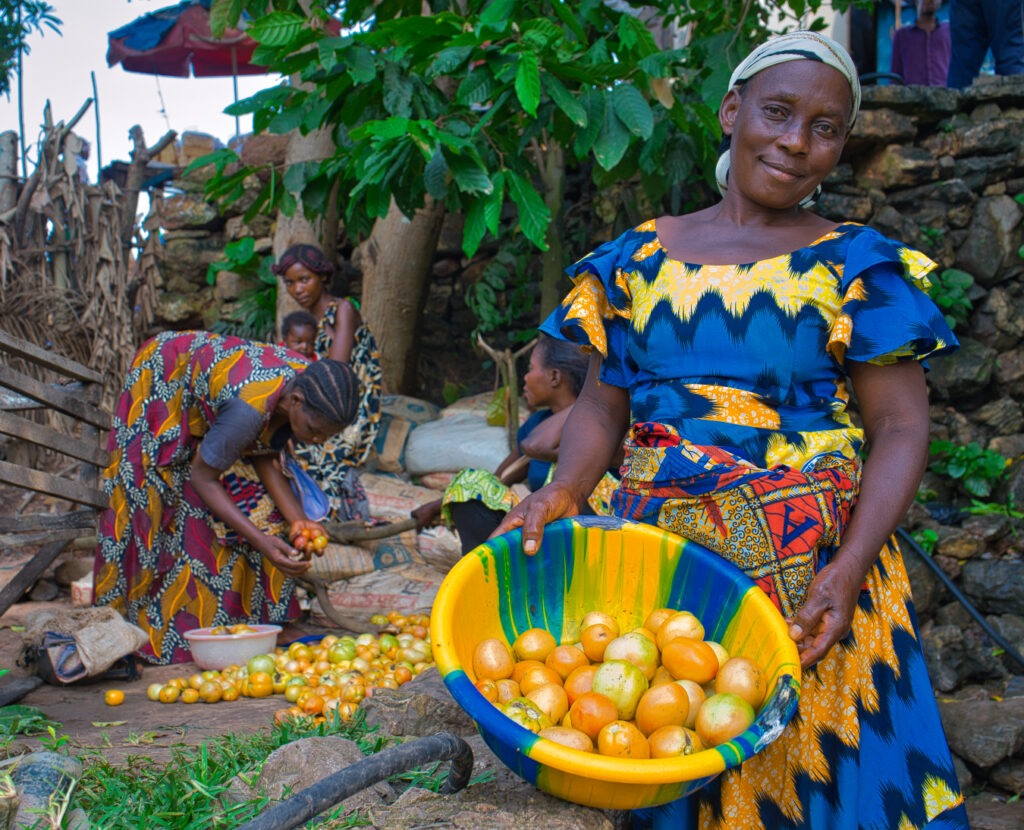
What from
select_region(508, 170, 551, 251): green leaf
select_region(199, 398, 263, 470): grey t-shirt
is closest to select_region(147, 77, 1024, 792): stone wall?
select_region(508, 170, 551, 251): green leaf

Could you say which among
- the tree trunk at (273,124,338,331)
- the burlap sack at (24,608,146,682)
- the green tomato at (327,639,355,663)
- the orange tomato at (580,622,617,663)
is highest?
the tree trunk at (273,124,338,331)

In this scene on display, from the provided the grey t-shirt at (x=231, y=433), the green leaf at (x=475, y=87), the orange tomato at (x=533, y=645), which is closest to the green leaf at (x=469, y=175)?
the green leaf at (x=475, y=87)

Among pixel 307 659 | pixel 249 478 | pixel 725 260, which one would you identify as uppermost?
pixel 725 260

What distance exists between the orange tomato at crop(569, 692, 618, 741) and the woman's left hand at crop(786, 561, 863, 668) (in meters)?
0.27

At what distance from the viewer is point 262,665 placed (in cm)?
328

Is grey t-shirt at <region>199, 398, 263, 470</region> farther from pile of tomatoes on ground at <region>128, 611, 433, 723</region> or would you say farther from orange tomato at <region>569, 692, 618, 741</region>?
orange tomato at <region>569, 692, 618, 741</region>

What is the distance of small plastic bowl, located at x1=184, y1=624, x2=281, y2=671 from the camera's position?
3496 mm

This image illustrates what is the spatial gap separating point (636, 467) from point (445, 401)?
5.91 metres

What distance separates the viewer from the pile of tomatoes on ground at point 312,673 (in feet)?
10.0

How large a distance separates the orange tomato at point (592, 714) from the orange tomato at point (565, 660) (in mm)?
115

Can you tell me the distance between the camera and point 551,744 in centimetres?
110

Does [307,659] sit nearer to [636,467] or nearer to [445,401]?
[636,467]

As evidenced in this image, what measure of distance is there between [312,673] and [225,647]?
0.47 meters

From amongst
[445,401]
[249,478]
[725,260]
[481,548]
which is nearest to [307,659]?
[249,478]
